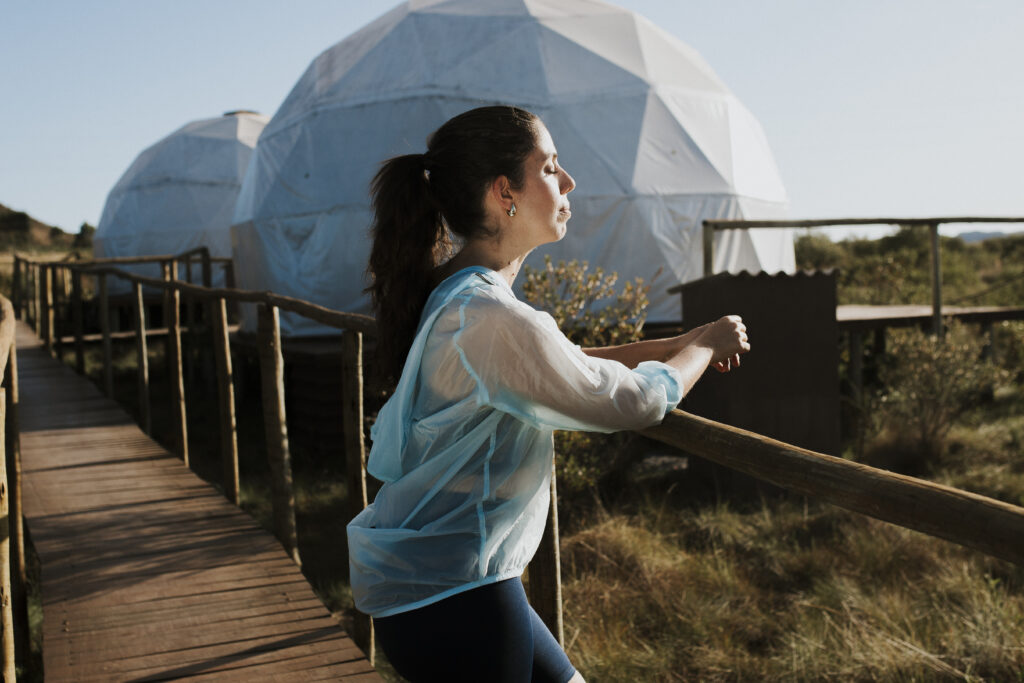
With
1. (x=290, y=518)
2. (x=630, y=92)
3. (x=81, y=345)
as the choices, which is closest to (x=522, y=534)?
(x=290, y=518)

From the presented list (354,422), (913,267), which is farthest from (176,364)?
(913,267)

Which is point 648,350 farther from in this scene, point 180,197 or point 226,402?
point 180,197

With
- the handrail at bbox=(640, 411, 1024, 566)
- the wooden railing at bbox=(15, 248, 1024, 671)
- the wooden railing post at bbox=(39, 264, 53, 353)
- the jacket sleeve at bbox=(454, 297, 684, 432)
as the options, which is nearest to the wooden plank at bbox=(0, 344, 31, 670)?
the wooden railing at bbox=(15, 248, 1024, 671)

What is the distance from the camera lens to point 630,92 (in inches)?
438

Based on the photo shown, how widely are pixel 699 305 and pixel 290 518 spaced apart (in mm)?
3749

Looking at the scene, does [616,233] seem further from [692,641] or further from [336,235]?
[692,641]

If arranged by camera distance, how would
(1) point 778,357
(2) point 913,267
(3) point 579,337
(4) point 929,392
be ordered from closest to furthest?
(3) point 579,337, (1) point 778,357, (4) point 929,392, (2) point 913,267

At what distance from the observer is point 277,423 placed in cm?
434

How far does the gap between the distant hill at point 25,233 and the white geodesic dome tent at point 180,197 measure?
18.9 metres

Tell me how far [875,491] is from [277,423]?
3.37 metres

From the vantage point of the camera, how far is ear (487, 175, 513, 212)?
1683mm

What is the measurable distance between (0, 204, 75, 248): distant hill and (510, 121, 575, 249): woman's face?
4182cm

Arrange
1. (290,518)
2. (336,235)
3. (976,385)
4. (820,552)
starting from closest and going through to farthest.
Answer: (290,518) < (820,552) < (976,385) < (336,235)

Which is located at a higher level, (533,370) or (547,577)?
(533,370)
